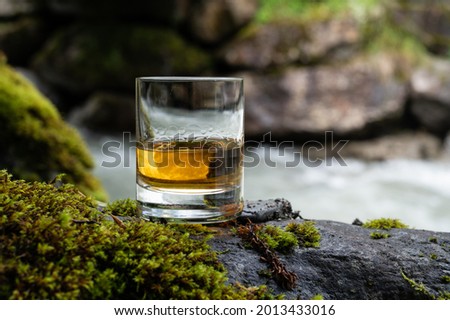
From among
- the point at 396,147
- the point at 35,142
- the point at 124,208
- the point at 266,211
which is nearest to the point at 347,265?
the point at 266,211

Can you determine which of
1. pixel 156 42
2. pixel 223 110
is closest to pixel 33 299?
pixel 223 110

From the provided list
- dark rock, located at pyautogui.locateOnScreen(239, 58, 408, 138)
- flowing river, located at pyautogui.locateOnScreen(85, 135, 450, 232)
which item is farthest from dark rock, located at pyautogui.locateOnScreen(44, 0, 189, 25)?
flowing river, located at pyautogui.locateOnScreen(85, 135, 450, 232)

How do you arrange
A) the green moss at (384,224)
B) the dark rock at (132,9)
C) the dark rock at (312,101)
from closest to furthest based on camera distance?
the green moss at (384,224) → the dark rock at (132,9) → the dark rock at (312,101)

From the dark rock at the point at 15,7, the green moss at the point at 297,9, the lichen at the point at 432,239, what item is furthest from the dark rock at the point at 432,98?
the lichen at the point at 432,239

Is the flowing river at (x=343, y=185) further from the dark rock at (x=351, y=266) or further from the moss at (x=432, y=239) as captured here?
the dark rock at (x=351, y=266)

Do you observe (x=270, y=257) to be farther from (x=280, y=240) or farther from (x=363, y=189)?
(x=363, y=189)

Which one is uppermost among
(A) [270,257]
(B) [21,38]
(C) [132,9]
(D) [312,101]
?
(C) [132,9]

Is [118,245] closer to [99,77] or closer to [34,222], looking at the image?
[34,222]
